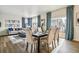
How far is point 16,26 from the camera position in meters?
4.25

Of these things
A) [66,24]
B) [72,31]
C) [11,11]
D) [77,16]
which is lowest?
[72,31]

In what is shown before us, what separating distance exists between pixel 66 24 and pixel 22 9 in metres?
2.59

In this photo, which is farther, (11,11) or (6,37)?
(6,37)

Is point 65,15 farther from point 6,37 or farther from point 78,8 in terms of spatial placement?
point 6,37

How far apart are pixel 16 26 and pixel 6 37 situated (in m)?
1.63

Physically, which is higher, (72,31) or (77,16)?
(77,16)

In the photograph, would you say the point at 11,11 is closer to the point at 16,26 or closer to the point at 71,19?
the point at 16,26
